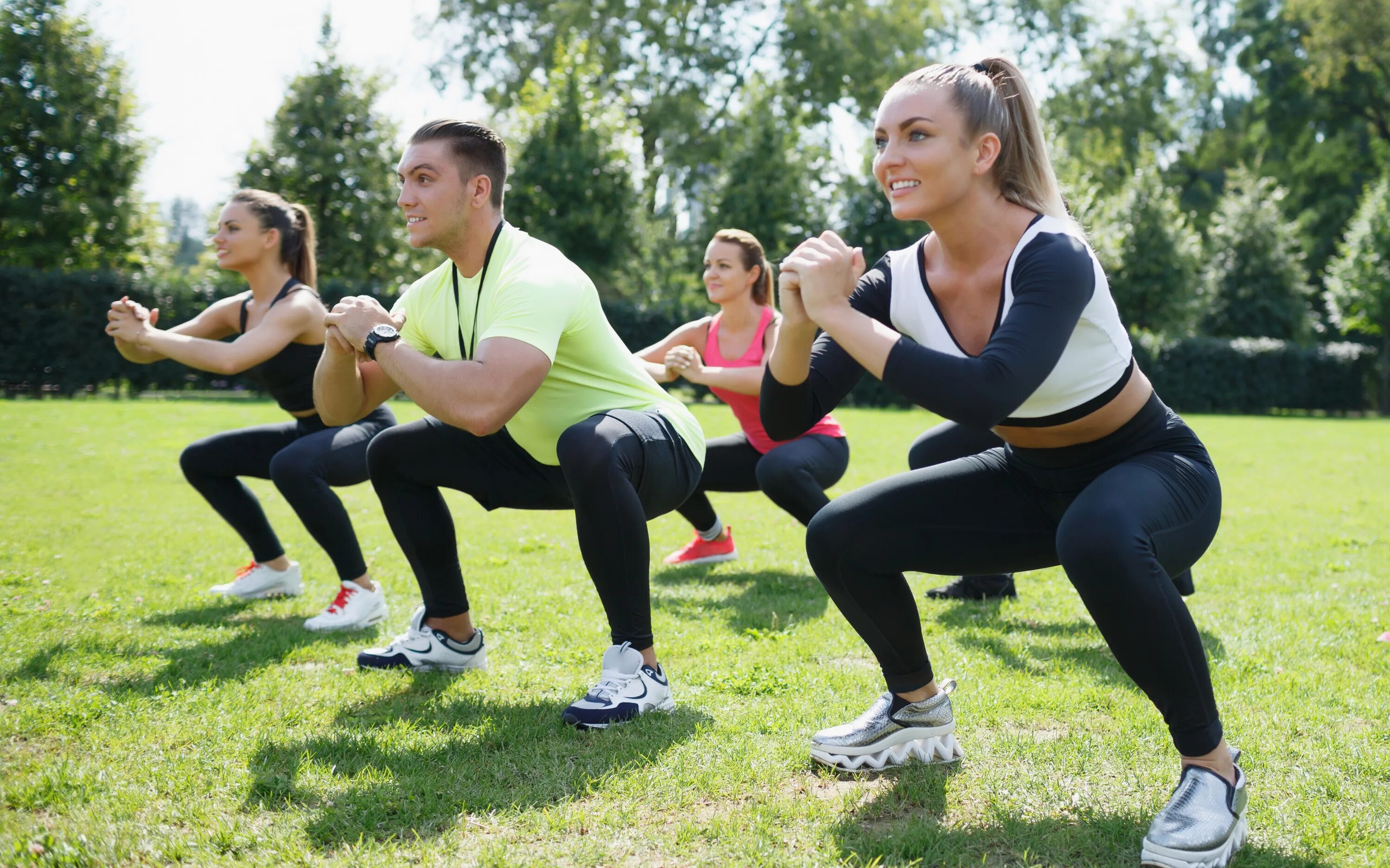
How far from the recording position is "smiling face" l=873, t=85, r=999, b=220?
2.89 metres

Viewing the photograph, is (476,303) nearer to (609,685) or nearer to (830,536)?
(609,685)

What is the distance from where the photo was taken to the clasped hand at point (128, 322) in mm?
5051

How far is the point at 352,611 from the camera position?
508 cm

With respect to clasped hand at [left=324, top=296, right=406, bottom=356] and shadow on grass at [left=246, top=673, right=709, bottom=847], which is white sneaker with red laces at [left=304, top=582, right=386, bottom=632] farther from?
clasped hand at [left=324, top=296, right=406, bottom=356]

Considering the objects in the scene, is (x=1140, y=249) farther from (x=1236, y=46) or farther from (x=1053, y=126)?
(x=1236, y=46)

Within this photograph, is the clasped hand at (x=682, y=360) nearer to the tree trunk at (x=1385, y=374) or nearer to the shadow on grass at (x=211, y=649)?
the shadow on grass at (x=211, y=649)

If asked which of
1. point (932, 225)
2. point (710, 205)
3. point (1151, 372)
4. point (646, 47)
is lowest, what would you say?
point (1151, 372)

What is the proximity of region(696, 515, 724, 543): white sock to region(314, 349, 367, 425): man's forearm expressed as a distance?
317 cm

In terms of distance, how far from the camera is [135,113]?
84.3 feet

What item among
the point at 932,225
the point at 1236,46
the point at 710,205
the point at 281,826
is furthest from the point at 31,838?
the point at 1236,46

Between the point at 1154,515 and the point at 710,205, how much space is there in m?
25.8

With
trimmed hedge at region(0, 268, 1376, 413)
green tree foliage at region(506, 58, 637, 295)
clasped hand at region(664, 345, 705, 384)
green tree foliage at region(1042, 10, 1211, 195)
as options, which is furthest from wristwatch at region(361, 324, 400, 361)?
green tree foliage at region(1042, 10, 1211, 195)

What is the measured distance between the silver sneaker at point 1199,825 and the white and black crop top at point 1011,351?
1.03 metres

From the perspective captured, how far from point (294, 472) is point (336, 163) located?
73.4 feet
